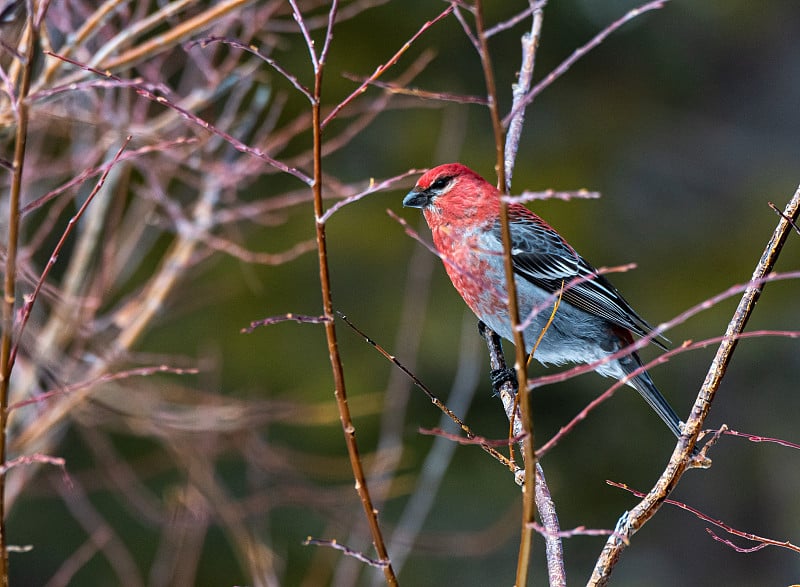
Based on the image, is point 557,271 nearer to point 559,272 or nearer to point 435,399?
point 559,272

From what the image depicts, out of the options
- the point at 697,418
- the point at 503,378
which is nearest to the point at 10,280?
the point at 697,418

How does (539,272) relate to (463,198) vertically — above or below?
below

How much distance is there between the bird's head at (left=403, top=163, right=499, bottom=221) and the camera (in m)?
3.44

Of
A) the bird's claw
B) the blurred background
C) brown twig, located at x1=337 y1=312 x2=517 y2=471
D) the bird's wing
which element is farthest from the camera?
the blurred background

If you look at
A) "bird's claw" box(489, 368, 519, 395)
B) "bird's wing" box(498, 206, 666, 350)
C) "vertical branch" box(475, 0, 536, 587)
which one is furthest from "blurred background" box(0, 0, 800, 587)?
"vertical branch" box(475, 0, 536, 587)

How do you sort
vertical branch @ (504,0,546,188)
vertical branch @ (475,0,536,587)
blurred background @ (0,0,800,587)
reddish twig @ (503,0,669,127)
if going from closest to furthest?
vertical branch @ (475,0,536,587)
reddish twig @ (503,0,669,127)
vertical branch @ (504,0,546,188)
blurred background @ (0,0,800,587)

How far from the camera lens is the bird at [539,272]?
135 inches

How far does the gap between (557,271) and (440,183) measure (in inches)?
23.5

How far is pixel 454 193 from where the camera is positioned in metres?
3.46

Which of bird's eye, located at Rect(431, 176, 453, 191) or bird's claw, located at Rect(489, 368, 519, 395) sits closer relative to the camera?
bird's claw, located at Rect(489, 368, 519, 395)

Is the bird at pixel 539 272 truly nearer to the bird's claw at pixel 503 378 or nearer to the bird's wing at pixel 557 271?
the bird's wing at pixel 557 271

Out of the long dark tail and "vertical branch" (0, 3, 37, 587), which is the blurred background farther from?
"vertical branch" (0, 3, 37, 587)

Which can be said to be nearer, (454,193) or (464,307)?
(454,193)

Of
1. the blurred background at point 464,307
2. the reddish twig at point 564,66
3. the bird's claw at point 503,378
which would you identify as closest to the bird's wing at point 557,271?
the bird's claw at point 503,378
